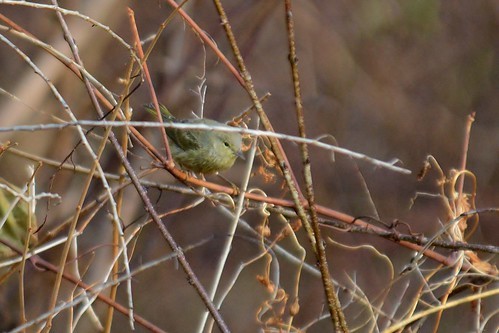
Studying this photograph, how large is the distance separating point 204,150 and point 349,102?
15.7 ft

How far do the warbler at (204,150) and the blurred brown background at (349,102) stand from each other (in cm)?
313

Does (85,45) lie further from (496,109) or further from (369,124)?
(496,109)

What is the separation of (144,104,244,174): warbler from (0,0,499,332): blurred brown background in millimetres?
3125

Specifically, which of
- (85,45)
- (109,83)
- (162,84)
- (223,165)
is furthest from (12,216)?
(109,83)

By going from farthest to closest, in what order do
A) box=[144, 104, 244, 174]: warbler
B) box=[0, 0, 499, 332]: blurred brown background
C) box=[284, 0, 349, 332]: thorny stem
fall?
box=[0, 0, 499, 332]: blurred brown background → box=[144, 104, 244, 174]: warbler → box=[284, 0, 349, 332]: thorny stem

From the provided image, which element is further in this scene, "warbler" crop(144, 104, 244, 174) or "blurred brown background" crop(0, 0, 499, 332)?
"blurred brown background" crop(0, 0, 499, 332)

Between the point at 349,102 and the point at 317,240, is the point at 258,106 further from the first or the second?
the point at 349,102

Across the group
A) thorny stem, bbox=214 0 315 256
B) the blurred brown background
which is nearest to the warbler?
thorny stem, bbox=214 0 315 256

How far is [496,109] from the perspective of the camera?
8.38 m

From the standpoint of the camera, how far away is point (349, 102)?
8.96 metres

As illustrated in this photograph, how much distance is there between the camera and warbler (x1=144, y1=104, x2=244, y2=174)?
4.36m

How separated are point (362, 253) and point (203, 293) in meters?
6.18

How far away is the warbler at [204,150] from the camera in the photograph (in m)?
4.36

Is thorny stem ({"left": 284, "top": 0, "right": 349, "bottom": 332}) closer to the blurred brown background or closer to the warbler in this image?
the warbler
